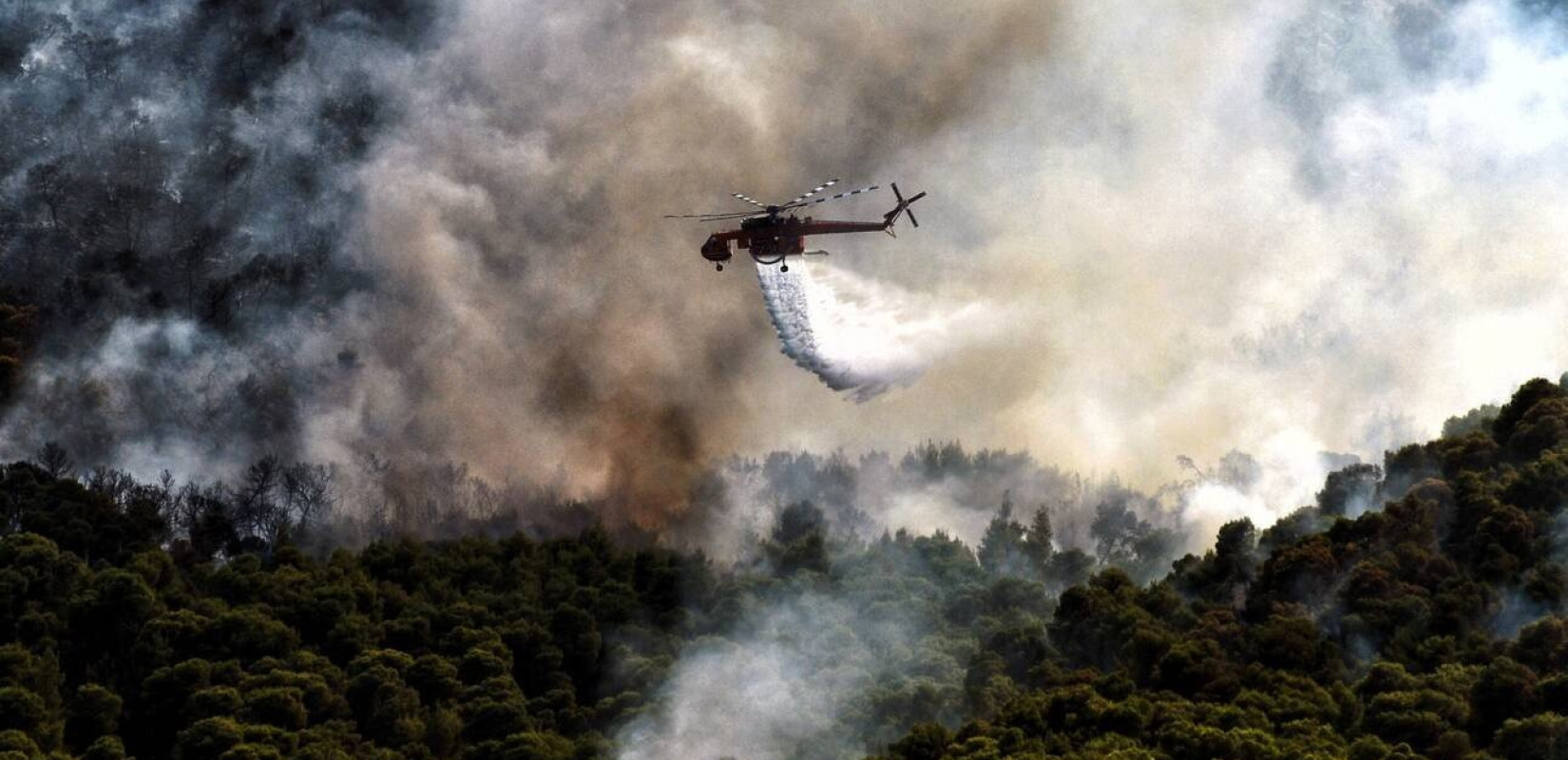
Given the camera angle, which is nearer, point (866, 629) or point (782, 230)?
point (782, 230)

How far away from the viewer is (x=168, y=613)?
157 m

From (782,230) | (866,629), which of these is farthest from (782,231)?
(866,629)

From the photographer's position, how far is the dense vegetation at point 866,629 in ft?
436

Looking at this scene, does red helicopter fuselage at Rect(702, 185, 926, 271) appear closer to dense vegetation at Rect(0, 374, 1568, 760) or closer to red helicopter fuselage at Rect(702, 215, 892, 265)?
red helicopter fuselage at Rect(702, 215, 892, 265)

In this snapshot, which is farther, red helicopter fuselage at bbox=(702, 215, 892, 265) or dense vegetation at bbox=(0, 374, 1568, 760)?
red helicopter fuselage at bbox=(702, 215, 892, 265)

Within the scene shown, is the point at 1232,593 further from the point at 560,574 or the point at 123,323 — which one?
the point at 123,323

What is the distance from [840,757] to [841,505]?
49.1 meters

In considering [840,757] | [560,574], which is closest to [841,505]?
[560,574]

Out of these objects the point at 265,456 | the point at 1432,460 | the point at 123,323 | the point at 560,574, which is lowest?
the point at 1432,460

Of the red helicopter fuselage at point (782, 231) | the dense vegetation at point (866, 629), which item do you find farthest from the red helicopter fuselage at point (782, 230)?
the dense vegetation at point (866, 629)

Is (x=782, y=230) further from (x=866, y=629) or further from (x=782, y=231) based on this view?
(x=866, y=629)

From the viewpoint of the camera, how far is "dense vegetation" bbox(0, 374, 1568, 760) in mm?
132875

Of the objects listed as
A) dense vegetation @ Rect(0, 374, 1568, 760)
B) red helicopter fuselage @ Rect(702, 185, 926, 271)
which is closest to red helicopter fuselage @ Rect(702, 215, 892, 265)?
red helicopter fuselage @ Rect(702, 185, 926, 271)

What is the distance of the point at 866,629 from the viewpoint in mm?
165750
